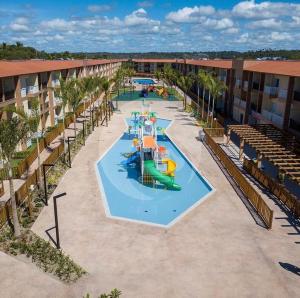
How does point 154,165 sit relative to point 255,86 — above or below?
below

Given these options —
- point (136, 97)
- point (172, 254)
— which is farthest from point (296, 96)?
point (136, 97)

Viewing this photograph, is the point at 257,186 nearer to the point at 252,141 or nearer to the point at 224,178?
the point at 224,178

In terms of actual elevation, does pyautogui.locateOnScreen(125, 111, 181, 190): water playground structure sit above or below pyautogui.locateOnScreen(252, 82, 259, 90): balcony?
below

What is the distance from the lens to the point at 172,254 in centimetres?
1780

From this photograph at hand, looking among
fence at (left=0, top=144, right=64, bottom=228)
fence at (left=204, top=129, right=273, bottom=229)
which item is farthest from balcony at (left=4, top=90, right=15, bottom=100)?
fence at (left=204, top=129, right=273, bottom=229)

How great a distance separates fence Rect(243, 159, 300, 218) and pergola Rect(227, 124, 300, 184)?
1042mm

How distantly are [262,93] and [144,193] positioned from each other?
26.2 m

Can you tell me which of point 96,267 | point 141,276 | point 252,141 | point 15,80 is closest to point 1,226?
point 96,267

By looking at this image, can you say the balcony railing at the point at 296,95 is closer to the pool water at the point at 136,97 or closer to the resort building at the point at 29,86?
the resort building at the point at 29,86

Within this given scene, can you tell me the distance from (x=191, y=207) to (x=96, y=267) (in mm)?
9657

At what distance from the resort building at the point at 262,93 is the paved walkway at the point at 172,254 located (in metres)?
16.0

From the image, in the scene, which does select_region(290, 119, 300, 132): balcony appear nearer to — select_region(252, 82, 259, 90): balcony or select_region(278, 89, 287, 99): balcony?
select_region(278, 89, 287, 99): balcony

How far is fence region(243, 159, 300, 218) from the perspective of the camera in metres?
22.4

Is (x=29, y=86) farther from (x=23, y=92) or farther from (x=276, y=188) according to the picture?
(x=276, y=188)
